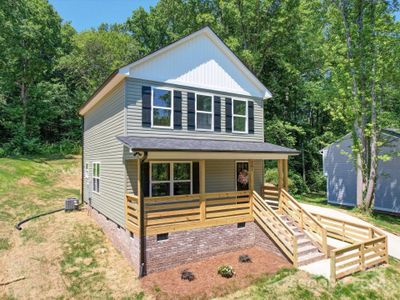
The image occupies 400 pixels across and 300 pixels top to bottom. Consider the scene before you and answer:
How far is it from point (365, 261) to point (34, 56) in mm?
31987

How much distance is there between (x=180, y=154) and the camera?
9.87 meters

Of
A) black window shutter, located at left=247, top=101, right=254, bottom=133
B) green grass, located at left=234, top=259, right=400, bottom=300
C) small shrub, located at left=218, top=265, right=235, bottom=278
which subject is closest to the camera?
green grass, located at left=234, top=259, right=400, bottom=300

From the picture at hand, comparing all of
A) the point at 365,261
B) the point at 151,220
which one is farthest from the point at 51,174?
the point at 365,261

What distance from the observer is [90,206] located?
15797 mm

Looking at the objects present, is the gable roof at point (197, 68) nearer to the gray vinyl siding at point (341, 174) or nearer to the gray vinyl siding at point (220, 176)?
the gray vinyl siding at point (220, 176)

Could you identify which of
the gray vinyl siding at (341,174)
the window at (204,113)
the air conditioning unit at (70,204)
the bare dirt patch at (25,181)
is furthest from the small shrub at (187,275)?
the gray vinyl siding at (341,174)

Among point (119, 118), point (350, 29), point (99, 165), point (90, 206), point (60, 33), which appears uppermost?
point (60, 33)

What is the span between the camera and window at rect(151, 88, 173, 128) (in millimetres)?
11688

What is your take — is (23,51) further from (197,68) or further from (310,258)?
(310,258)

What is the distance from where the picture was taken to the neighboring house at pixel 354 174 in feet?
62.8

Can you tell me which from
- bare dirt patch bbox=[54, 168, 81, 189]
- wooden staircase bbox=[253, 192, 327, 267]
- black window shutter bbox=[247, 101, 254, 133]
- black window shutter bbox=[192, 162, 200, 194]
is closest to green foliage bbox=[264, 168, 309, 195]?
black window shutter bbox=[247, 101, 254, 133]

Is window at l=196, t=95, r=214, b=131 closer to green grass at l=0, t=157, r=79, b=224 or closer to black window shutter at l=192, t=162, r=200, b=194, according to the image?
black window shutter at l=192, t=162, r=200, b=194

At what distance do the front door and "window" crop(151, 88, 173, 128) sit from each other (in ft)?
13.3

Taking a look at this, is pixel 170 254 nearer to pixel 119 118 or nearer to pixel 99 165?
pixel 119 118
